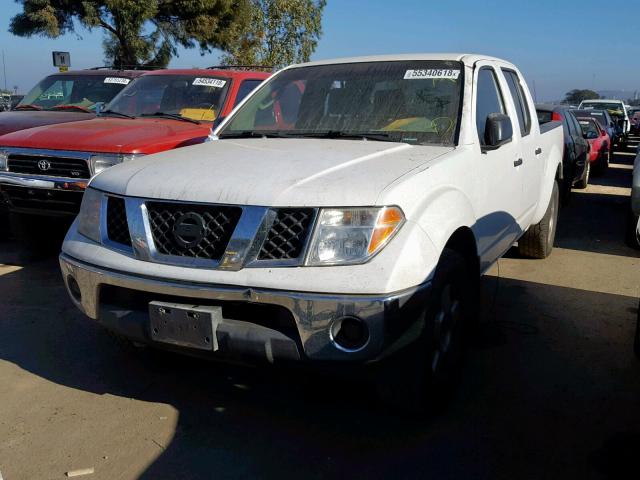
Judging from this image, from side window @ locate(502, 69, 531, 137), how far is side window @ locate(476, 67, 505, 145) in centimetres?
41

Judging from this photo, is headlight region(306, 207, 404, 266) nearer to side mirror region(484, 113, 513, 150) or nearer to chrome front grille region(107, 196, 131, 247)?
chrome front grille region(107, 196, 131, 247)

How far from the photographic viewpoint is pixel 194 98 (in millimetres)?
6629

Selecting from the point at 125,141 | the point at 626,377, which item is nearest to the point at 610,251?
the point at 626,377

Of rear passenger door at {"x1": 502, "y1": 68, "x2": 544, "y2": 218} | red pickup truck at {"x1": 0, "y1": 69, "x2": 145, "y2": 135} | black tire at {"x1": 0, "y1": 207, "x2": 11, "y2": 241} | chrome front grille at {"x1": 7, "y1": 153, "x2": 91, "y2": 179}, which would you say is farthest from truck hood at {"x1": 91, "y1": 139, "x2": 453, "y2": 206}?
red pickup truck at {"x1": 0, "y1": 69, "x2": 145, "y2": 135}

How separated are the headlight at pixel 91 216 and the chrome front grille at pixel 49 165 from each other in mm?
2093

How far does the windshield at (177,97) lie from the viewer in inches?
257

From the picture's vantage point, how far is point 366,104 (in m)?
4.05

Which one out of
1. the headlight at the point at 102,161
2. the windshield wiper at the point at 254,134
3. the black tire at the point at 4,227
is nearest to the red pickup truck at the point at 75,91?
the black tire at the point at 4,227

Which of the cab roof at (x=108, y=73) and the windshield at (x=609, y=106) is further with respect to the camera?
the windshield at (x=609, y=106)

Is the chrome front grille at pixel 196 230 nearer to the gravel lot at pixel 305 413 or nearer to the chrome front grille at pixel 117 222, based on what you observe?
the chrome front grille at pixel 117 222

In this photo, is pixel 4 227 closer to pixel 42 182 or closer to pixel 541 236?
pixel 42 182

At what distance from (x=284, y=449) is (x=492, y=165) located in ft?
6.93

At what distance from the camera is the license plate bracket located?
276 centimetres

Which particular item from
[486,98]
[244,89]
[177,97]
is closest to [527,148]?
[486,98]
